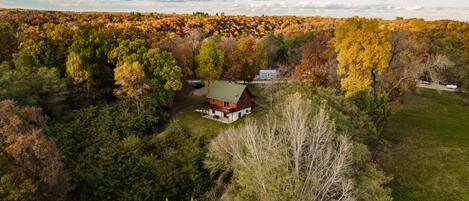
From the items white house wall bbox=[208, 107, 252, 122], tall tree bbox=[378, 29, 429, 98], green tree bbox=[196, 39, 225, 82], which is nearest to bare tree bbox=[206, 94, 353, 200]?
white house wall bbox=[208, 107, 252, 122]

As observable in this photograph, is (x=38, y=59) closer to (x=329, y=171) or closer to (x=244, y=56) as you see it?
(x=244, y=56)

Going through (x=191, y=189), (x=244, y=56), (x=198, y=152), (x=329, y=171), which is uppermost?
(x=244, y=56)

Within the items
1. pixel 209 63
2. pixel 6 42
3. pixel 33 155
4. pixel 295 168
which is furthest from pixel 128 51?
pixel 295 168


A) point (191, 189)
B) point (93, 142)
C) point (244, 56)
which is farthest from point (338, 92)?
point (93, 142)

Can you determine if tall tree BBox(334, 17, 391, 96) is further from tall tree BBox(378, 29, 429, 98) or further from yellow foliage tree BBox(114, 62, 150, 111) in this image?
yellow foliage tree BBox(114, 62, 150, 111)

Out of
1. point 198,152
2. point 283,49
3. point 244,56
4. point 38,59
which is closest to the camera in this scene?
point 198,152

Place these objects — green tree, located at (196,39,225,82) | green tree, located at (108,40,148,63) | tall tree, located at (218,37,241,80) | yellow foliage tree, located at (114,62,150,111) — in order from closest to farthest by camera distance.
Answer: yellow foliage tree, located at (114,62,150,111) → green tree, located at (108,40,148,63) → green tree, located at (196,39,225,82) → tall tree, located at (218,37,241,80)
